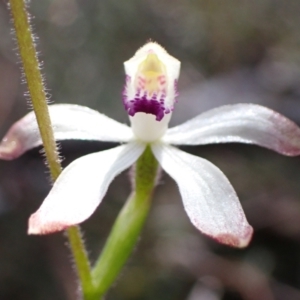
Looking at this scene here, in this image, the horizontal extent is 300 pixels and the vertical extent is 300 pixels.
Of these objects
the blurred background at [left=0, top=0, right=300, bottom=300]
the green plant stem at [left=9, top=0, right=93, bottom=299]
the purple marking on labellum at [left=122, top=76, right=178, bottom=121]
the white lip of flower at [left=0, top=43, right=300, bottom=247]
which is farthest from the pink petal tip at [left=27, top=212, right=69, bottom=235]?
the blurred background at [left=0, top=0, right=300, bottom=300]

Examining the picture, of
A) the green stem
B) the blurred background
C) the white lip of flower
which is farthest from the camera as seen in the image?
the blurred background

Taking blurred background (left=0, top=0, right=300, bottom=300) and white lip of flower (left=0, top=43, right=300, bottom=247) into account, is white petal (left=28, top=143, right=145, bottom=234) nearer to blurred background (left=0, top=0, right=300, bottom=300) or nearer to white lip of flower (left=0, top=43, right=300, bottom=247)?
white lip of flower (left=0, top=43, right=300, bottom=247)

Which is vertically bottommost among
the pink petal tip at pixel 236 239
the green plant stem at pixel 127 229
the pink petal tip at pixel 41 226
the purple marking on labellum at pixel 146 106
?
the green plant stem at pixel 127 229

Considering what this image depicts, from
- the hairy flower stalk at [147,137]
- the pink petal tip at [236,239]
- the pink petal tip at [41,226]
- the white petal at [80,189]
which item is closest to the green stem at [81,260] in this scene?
the hairy flower stalk at [147,137]

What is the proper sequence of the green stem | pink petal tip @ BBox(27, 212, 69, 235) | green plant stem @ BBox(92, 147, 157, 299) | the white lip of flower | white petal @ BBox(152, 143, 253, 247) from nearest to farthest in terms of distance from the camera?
pink petal tip @ BBox(27, 212, 69, 235)
white petal @ BBox(152, 143, 253, 247)
the white lip of flower
the green stem
green plant stem @ BBox(92, 147, 157, 299)

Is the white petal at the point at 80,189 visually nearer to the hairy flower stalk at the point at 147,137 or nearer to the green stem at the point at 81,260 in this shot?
the hairy flower stalk at the point at 147,137

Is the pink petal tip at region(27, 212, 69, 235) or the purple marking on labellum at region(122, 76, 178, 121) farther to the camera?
the purple marking on labellum at region(122, 76, 178, 121)

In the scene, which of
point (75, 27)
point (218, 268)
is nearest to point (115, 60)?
point (75, 27)
